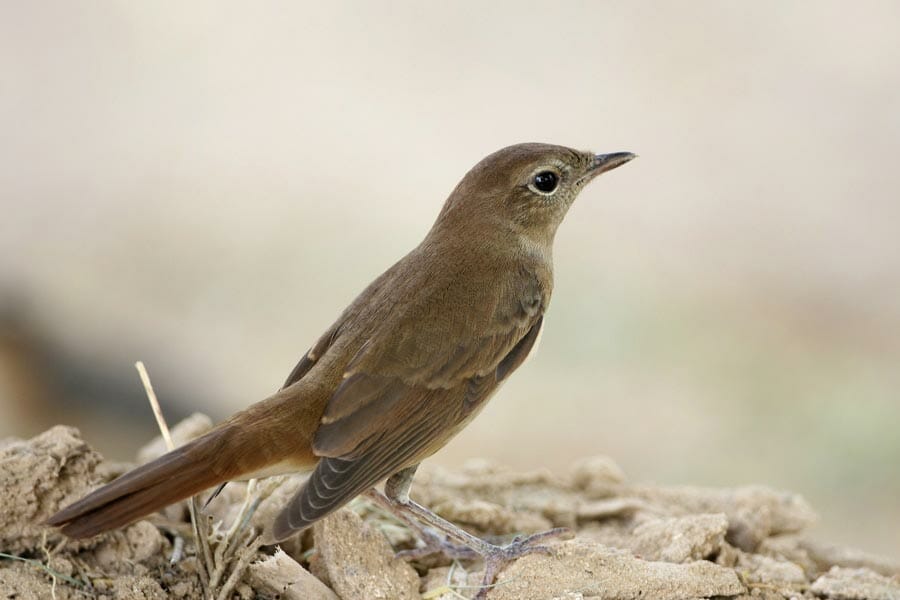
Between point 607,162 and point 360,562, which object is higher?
Result: point 607,162

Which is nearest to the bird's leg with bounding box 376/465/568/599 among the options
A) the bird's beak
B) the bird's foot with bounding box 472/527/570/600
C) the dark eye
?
the bird's foot with bounding box 472/527/570/600

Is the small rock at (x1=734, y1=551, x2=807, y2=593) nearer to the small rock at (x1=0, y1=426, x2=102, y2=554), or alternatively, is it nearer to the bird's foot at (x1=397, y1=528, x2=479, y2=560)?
the bird's foot at (x1=397, y1=528, x2=479, y2=560)

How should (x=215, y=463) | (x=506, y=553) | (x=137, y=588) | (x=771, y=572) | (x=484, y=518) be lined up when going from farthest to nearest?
(x=484, y=518) → (x=771, y=572) → (x=506, y=553) → (x=137, y=588) → (x=215, y=463)

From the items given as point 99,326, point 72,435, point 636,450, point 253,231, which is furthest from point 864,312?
point 72,435

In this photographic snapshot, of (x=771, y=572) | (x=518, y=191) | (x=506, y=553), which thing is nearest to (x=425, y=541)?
(x=506, y=553)

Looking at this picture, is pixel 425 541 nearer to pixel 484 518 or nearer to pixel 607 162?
pixel 484 518

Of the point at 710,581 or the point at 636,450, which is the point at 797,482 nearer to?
the point at 636,450
